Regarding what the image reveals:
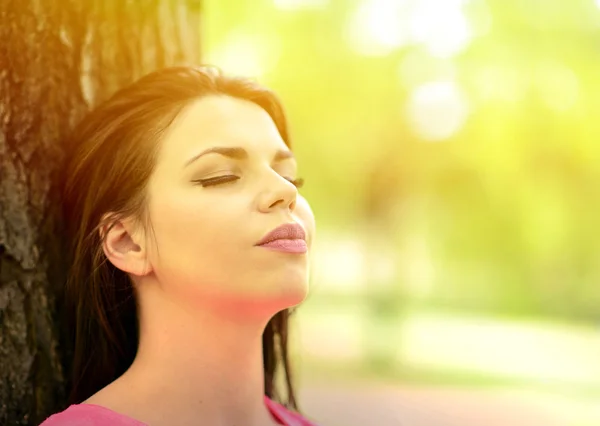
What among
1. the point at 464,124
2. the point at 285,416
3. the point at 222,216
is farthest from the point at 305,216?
the point at 464,124

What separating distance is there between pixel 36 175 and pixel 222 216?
642 mm

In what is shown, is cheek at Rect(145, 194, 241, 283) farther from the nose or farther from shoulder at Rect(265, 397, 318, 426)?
shoulder at Rect(265, 397, 318, 426)

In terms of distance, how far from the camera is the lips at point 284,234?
5.92 ft

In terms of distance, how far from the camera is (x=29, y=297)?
2088 mm

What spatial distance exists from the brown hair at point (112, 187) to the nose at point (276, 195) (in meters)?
0.32

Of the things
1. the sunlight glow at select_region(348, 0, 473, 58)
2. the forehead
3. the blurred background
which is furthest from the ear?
the sunlight glow at select_region(348, 0, 473, 58)

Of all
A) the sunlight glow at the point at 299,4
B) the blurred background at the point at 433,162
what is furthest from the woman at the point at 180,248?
the sunlight glow at the point at 299,4

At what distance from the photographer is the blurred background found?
793 centimetres

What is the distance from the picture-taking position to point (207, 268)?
1809 mm

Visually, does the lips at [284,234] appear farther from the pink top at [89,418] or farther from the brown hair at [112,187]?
the pink top at [89,418]

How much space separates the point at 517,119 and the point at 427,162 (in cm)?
117

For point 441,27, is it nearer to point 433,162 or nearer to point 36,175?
point 433,162

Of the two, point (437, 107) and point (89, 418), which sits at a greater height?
point (437, 107)

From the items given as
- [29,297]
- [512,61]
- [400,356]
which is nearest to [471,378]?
[400,356]
